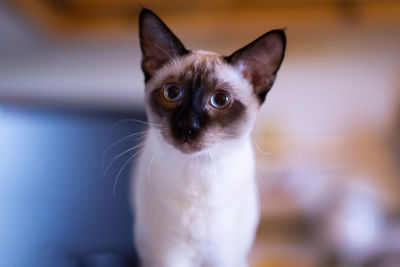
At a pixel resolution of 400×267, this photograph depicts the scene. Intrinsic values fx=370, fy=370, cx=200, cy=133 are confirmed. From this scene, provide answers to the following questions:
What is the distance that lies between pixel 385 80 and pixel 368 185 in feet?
2.43

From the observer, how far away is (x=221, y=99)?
26.0 inches

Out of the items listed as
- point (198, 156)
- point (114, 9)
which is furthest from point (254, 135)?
point (198, 156)

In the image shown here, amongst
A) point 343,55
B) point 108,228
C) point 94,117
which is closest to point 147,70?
point 108,228

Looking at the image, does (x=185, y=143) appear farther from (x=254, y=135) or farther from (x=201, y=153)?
(x=254, y=135)

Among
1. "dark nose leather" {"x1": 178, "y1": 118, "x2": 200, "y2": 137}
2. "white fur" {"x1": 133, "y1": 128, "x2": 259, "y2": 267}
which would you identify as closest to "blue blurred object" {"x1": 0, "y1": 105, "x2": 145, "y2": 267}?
"white fur" {"x1": 133, "y1": 128, "x2": 259, "y2": 267}

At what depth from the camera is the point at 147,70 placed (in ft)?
2.20

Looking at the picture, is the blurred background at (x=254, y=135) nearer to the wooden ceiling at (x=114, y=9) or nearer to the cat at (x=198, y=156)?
the wooden ceiling at (x=114, y=9)

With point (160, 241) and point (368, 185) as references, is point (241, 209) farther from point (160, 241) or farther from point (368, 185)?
point (368, 185)

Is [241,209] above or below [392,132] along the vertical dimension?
above

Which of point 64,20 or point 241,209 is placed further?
point 64,20

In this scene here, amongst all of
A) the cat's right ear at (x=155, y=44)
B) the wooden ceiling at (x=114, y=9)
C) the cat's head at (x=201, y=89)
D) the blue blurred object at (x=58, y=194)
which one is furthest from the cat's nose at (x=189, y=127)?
the wooden ceiling at (x=114, y=9)

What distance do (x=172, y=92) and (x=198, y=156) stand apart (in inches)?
4.9

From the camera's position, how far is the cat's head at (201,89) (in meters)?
0.61

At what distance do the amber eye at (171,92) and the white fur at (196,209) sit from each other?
0.22ft
